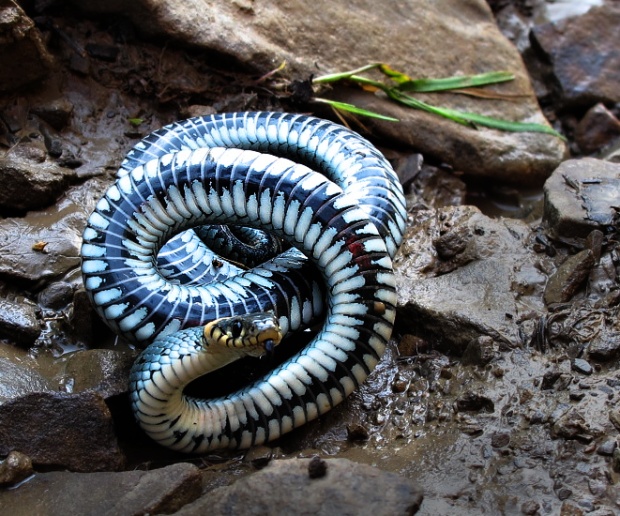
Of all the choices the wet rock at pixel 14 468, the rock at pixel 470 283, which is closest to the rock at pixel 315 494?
the wet rock at pixel 14 468

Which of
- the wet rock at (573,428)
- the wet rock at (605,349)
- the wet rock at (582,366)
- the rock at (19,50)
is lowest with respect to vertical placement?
the wet rock at (573,428)

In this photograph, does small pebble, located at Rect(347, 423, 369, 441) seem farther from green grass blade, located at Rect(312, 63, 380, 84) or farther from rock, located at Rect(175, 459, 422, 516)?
green grass blade, located at Rect(312, 63, 380, 84)

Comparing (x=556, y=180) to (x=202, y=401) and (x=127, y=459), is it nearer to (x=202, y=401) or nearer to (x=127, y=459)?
(x=202, y=401)

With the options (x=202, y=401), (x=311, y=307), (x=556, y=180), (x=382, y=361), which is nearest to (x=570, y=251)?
(x=556, y=180)

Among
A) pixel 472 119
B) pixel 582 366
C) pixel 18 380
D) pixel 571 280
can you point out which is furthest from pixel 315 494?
pixel 472 119

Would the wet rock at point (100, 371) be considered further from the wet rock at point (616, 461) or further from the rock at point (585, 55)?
the rock at point (585, 55)

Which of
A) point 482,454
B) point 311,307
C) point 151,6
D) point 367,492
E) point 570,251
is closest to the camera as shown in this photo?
point 367,492
